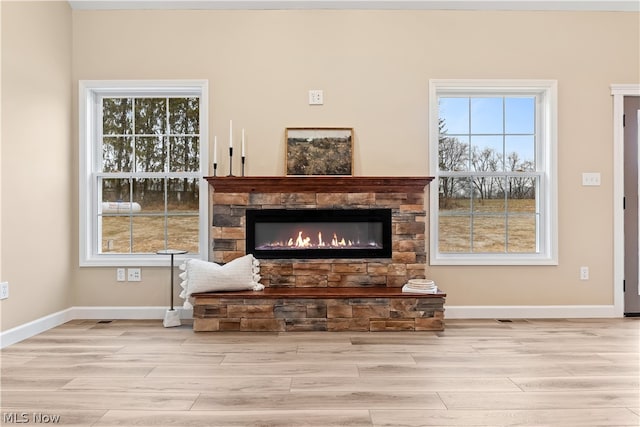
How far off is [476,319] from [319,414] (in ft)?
7.84

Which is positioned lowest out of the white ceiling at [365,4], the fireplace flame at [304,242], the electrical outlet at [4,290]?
the electrical outlet at [4,290]

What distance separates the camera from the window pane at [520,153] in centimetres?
419

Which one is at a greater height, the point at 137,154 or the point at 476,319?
the point at 137,154

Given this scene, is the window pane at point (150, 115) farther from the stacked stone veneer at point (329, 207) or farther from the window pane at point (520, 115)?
the window pane at point (520, 115)

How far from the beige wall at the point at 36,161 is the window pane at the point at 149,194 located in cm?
55

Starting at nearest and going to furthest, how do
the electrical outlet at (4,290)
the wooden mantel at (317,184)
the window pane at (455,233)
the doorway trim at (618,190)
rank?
the electrical outlet at (4,290) → the wooden mantel at (317,184) → the doorway trim at (618,190) → the window pane at (455,233)

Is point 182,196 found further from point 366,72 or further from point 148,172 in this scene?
point 366,72

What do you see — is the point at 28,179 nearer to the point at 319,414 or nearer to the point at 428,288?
the point at 319,414

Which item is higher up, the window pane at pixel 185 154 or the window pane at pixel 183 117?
the window pane at pixel 183 117

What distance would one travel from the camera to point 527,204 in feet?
13.7

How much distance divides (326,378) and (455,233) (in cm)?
220

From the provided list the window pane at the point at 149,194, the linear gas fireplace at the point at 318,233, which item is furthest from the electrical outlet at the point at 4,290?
the linear gas fireplace at the point at 318,233

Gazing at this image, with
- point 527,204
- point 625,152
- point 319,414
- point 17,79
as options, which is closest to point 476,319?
point 527,204

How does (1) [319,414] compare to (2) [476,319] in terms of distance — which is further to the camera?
(2) [476,319]
